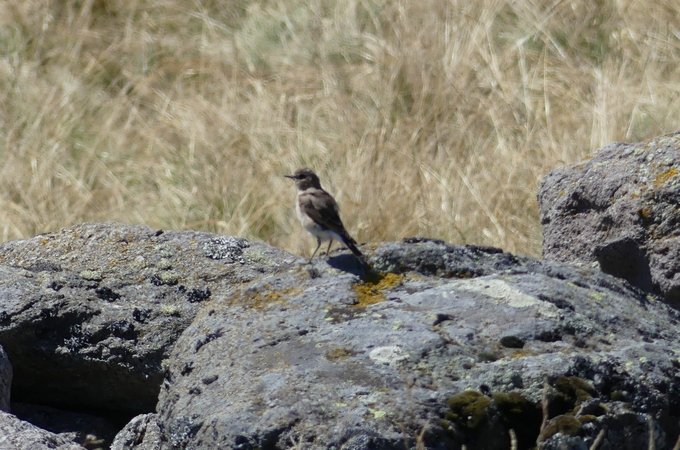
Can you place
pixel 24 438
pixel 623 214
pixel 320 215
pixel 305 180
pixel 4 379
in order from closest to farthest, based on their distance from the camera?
pixel 24 438
pixel 4 379
pixel 623 214
pixel 320 215
pixel 305 180

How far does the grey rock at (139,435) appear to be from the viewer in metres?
4.59

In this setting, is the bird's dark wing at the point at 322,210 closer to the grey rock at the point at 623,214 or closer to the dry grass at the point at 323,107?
the grey rock at the point at 623,214

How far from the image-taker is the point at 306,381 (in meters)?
3.82

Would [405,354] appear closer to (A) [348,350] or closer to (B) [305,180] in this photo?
(A) [348,350]

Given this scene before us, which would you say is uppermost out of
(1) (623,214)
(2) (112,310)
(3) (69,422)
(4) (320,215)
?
(1) (623,214)

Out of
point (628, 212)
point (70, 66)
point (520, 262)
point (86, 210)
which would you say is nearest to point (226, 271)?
point (520, 262)

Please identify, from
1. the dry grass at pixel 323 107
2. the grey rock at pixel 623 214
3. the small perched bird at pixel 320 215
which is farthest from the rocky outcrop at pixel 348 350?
the dry grass at pixel 323 107

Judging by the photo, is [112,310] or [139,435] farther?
[112,310]

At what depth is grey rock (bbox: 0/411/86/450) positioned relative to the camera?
13.2 ft

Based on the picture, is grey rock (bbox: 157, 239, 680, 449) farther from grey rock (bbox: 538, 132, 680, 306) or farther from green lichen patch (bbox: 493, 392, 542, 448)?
grey rock (bbox: 538, 132, 680, 306)

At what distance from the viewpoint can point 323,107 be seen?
10.5 metres

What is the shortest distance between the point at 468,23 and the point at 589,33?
1.03 metres

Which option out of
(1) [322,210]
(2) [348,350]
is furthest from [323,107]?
(2) [348,350]

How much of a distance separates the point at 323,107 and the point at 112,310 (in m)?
5.65
